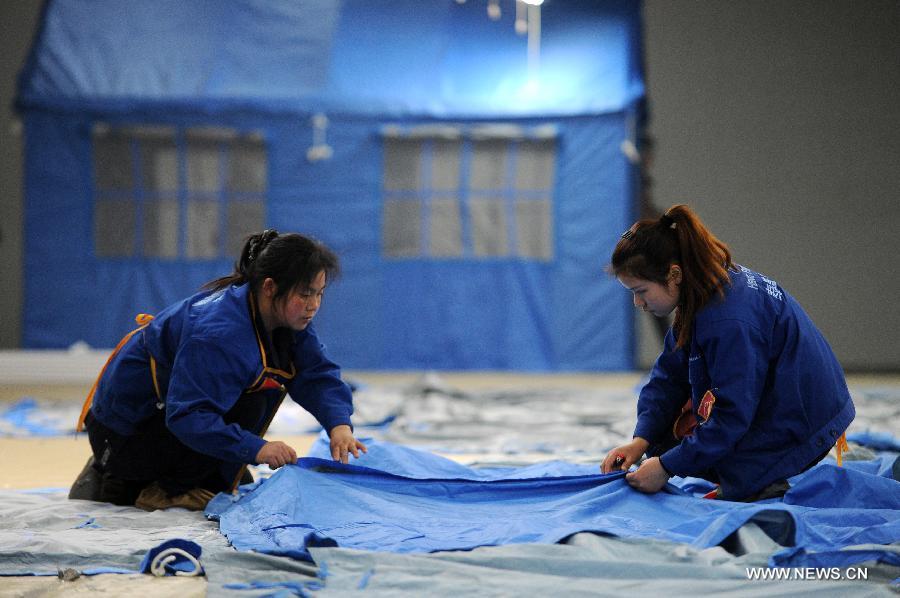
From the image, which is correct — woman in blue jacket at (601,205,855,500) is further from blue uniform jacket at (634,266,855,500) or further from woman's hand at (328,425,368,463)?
woman's hand at (328,425,368,463)

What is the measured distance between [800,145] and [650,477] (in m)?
6.25

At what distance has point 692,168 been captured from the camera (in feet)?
25.2

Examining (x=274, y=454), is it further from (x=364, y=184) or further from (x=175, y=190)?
(x=175, y=190)

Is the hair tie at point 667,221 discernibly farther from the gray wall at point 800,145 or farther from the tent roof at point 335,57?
the gray wall at point 800,145

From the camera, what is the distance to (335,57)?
714 centimetres

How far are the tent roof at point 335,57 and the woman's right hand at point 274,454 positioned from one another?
5.01 metres

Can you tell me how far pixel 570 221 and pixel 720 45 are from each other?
7.29 feet

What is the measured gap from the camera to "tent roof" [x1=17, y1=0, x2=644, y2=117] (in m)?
6.95

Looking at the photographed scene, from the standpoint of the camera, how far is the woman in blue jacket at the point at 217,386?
86.9 inches

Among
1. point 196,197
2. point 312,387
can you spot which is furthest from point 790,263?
point 312,387

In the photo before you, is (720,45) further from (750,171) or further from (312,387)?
(312,387)

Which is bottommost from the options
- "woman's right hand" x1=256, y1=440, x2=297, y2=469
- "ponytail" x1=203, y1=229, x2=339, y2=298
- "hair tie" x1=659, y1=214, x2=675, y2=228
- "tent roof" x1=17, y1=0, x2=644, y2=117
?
"woman's right hand" x1=256, y1=440, x2=297, y2=469

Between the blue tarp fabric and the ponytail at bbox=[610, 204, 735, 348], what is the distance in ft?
1.43

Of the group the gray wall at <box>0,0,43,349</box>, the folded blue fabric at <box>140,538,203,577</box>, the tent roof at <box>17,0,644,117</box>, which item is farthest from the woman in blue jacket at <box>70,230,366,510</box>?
the gray wall at <box>0,0,43,349</box>
